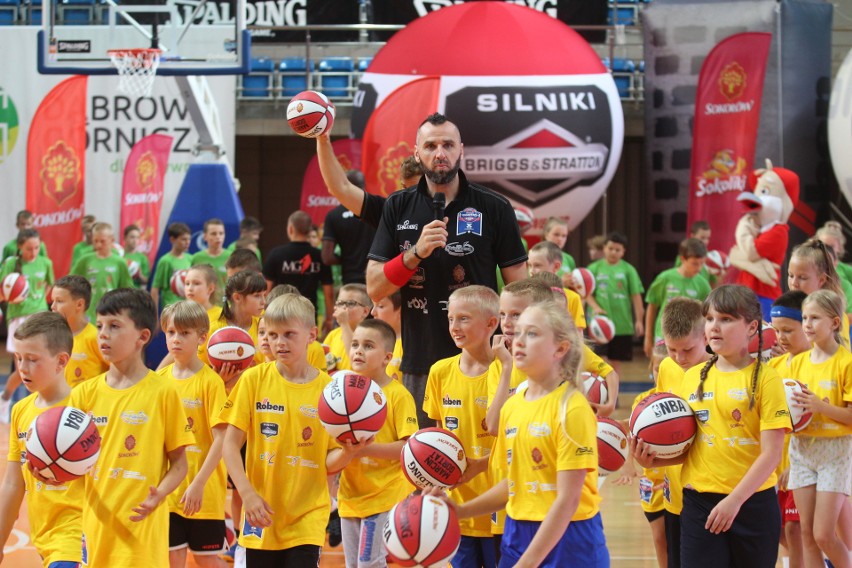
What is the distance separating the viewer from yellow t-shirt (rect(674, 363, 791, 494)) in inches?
177

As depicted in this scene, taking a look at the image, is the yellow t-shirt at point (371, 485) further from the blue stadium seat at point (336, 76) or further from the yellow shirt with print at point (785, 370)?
the blue stadium seat at point (336, 76)

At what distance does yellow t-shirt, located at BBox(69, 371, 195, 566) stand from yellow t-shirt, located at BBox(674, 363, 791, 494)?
6.75 ft

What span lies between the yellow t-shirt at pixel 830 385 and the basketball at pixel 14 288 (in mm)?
8224

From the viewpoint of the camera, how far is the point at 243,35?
1236cm

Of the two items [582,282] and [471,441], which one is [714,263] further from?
[471,441]

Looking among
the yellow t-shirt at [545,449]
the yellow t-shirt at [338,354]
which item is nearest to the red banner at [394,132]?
the yellow t-shirt at [338,354]

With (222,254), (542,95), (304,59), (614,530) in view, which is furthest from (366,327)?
(304,59)

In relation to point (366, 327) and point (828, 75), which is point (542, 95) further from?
point (366, 327)

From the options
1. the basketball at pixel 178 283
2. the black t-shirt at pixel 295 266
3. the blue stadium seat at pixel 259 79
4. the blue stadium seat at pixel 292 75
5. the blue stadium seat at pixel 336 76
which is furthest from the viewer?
the blue stadium seat at pixel 259 79

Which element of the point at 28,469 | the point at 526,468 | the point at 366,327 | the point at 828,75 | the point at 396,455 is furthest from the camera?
the point at 828,75

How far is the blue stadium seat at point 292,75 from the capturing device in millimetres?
18000

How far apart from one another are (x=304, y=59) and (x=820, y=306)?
1418cm

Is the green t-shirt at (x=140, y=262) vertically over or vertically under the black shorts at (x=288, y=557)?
over

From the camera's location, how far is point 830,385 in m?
5.56
